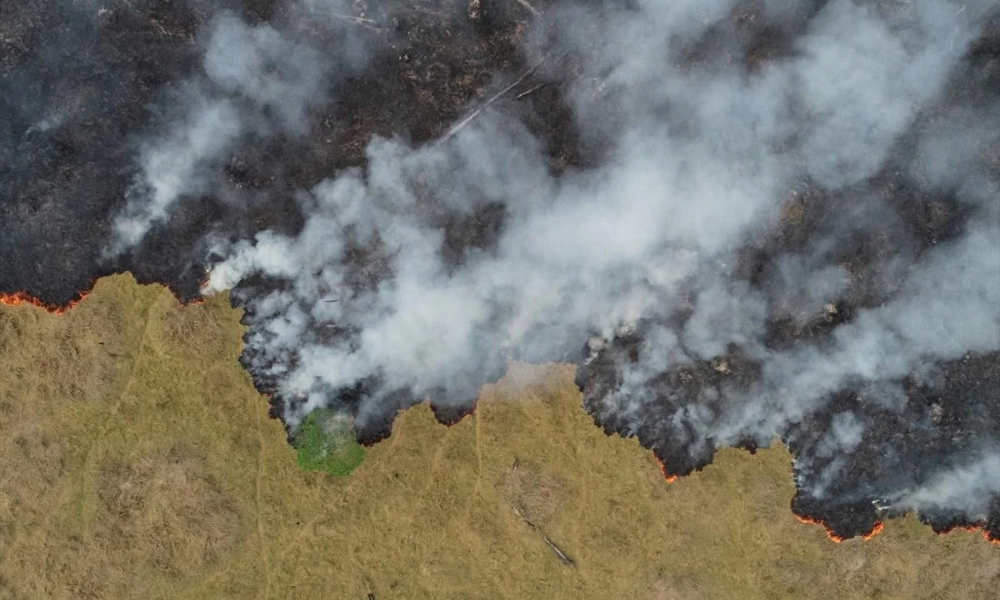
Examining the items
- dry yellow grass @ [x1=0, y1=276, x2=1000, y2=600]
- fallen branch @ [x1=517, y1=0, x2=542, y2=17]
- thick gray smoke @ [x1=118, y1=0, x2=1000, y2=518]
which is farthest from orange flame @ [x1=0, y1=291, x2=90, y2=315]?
fallen branch @ [x1=517, y1=0, x2=542, y2=17]

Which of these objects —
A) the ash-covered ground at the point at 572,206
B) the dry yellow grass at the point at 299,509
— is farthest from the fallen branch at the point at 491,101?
the dry yellow grass at the point at 299,509

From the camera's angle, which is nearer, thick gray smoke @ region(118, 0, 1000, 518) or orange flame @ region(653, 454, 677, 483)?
thick gray smoke @ region(118, 0, 1000, 518)

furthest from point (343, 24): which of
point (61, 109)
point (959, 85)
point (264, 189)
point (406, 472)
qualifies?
point (959, 85)

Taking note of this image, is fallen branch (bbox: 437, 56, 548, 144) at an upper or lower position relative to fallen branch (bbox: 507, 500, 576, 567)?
upper

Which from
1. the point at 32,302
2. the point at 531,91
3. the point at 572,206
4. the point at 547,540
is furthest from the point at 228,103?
the point at 547,540

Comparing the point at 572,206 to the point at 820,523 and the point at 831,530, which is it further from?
the point at 831,530

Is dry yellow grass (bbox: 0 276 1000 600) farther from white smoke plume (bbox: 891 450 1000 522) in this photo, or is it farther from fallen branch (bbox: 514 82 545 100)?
fallen branch (bbox: 514 82 545 100)

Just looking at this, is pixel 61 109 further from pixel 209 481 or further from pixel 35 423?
pixel 209 481
